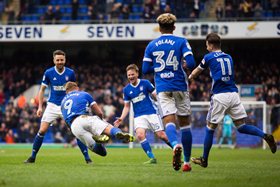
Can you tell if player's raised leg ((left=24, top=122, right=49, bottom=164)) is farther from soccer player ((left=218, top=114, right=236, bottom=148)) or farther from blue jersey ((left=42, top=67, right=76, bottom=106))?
soccer player ((left=218, top=114, right=236, bottom=148))

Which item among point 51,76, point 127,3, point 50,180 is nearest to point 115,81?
point 127,3

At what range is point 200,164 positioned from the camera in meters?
10.5

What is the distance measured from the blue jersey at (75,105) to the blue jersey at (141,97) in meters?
2.32

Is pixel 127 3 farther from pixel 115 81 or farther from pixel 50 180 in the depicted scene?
pixel 50 180

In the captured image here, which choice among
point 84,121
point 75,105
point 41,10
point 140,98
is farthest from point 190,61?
point 41,10

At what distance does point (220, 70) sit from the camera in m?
10.6

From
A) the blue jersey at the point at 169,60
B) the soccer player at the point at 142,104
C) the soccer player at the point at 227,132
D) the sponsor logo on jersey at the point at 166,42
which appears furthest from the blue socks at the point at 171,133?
the soccer player at the point at 227,132

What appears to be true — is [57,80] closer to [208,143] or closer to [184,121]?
[208,143]

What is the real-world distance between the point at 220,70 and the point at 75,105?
2.57 metres

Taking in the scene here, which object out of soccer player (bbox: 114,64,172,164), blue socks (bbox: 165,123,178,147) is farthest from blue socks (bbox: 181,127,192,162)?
soccer player (bbox: 114,64,172,164)

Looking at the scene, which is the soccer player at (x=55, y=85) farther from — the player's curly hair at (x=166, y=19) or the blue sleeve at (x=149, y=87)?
the player's curly hair at (x=166, y=19)

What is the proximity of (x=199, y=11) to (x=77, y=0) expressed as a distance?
20.6 ft

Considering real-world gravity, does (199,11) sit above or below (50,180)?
above

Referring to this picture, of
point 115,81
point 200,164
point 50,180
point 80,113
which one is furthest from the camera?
point 115,81
